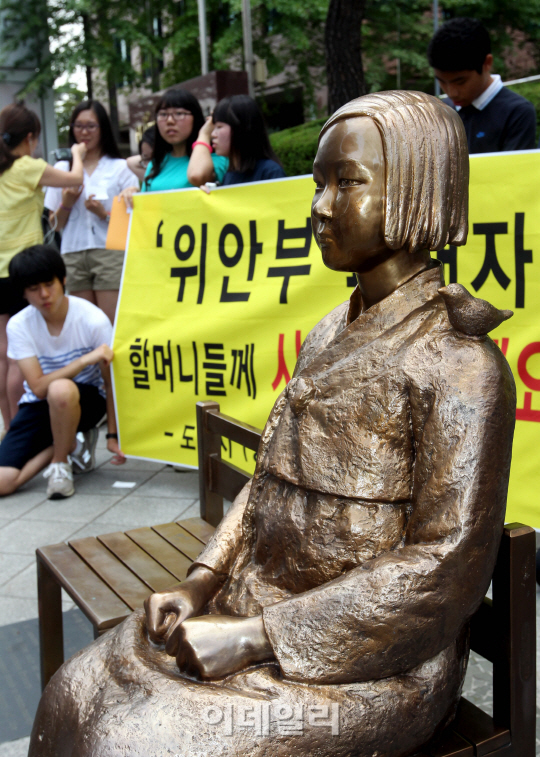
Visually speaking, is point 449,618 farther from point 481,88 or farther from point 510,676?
point 481,88

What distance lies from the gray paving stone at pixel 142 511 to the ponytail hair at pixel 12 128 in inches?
103

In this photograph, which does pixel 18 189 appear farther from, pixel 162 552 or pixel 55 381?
pixel 162 552

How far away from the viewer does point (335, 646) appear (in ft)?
4.72

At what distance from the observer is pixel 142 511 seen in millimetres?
4590

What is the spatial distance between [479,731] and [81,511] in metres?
3.32

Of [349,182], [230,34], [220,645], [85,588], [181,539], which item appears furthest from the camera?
[230,34]

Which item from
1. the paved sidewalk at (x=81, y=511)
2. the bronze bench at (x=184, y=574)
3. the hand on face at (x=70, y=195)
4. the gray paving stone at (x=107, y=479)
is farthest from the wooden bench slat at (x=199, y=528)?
the hand on face at (x=70, y=195)

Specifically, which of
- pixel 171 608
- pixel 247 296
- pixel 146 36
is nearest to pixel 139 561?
pixel 171 608

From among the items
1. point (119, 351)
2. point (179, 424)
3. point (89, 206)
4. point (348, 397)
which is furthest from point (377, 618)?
point (89, 206)

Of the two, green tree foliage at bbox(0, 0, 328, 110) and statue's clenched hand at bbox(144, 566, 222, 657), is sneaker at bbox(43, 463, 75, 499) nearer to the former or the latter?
statue's clenched hand at bbox(144, 566, 222, 657)

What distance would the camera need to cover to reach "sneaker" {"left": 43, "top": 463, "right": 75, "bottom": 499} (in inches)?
192

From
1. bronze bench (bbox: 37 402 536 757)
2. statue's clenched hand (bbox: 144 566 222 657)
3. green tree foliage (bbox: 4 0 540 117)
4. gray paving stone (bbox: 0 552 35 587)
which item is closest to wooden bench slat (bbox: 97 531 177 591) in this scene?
bronze bench (bbox: 37 402 536 757)

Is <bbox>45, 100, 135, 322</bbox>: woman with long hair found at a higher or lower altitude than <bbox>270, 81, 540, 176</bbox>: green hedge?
lower

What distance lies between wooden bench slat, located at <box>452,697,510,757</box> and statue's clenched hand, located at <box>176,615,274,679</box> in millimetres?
560
